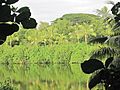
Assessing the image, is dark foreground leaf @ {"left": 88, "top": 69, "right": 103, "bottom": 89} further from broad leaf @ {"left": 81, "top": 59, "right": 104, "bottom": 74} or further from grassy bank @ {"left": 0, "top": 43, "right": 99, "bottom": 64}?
grassy bank @ {"left": 0, "top": 43, "right": 99, "bottom": 64}

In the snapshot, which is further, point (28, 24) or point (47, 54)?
point (47, 54)

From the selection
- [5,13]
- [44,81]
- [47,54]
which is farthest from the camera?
[47,54]

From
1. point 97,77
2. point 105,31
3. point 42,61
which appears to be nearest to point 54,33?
point 42,61

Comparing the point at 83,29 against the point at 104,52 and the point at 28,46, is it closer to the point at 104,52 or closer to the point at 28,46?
the point at 28,46

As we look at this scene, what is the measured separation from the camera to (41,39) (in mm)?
41969

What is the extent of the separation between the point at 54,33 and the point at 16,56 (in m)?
5.15

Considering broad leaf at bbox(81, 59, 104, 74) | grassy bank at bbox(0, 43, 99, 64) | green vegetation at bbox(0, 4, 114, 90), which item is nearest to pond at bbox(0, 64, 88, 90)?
grassy bank at bbox(0, 43, 99, 64)

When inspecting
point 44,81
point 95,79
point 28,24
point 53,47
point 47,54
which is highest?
point 28,24

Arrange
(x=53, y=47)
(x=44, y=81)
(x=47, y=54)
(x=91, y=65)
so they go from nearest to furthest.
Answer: (x=91, y=65) < (x=44, y=81) < (x=53, y=47) < (x=47, y=54)

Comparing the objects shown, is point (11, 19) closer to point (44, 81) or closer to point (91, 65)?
point (91, 65)

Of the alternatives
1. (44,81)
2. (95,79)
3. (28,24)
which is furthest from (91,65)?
(44,81)

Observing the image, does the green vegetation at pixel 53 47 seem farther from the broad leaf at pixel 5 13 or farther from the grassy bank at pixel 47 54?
the broad leaf at pixel 5 13

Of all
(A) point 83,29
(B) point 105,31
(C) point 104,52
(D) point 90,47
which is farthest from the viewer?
(A) point 83,29

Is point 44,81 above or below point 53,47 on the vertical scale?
above
